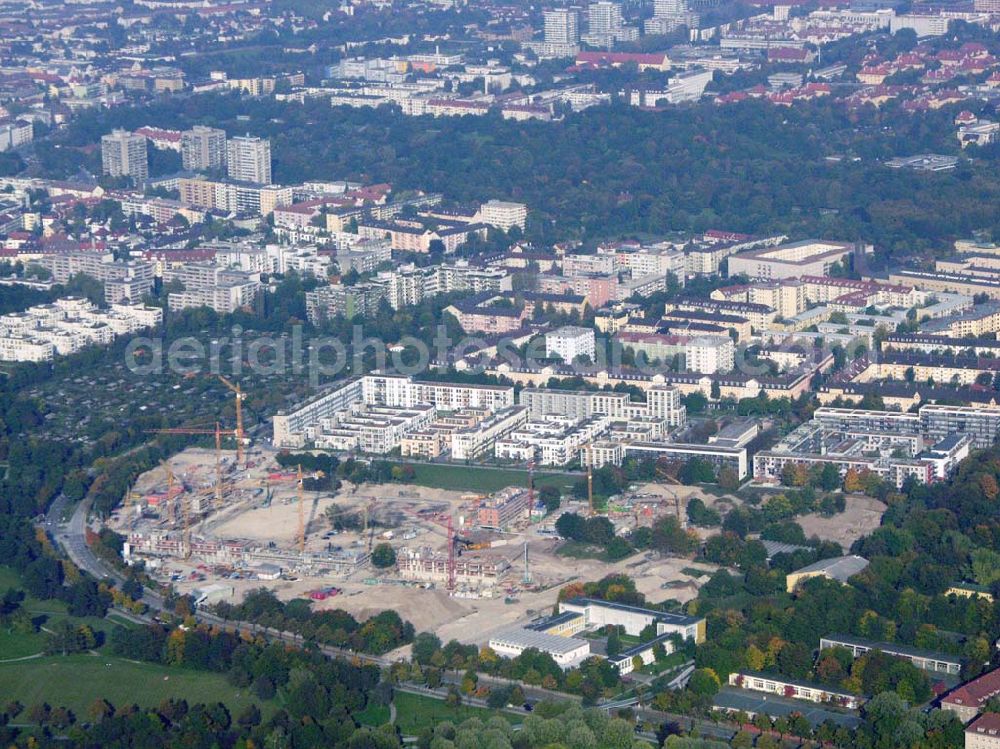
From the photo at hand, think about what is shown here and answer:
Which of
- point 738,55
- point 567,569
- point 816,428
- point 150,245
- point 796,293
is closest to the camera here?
point 567,569

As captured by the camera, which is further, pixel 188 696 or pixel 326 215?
pixel 326 215

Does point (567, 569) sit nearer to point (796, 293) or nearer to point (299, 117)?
point (796, 293)

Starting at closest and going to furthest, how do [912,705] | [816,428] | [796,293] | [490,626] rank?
[912,705] → [490,626] → [816,428] → [796,293]

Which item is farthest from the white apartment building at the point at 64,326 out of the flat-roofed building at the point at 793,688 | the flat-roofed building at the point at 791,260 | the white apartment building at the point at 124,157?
the flat-roofed building at the point at 793,688

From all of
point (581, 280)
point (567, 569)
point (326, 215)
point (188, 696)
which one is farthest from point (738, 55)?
point (188, 696)

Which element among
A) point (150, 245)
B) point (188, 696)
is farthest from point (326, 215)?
point (188, 696)

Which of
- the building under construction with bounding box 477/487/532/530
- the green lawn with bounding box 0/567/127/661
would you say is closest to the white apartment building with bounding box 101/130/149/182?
the building under construction with bounding box 477/487/532/530

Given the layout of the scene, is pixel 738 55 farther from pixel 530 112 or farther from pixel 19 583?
pixel 19 583

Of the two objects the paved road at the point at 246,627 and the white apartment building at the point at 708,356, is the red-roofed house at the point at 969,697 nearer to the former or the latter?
the paved road at the point at 246,627
